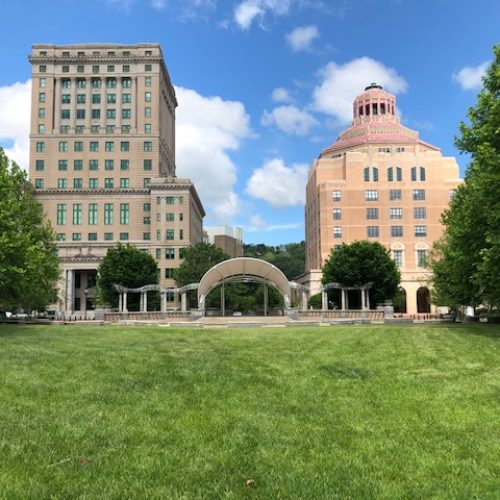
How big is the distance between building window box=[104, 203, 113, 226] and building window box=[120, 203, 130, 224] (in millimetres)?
1891

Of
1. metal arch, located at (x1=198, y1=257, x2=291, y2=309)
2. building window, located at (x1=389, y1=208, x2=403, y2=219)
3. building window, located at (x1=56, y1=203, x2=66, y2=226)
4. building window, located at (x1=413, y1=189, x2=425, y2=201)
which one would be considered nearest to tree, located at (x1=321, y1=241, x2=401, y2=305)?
metal arch, located at (x1=198, y1=257, x2=291, y2=309)

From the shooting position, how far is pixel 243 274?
60.5 m

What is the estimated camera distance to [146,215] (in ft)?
323

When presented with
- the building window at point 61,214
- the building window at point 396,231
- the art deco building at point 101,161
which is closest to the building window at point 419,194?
the building window at point 396,231

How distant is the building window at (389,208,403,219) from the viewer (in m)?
89.4

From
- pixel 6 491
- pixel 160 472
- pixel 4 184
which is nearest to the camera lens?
pixel 6 491

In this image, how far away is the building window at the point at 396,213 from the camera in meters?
89.4

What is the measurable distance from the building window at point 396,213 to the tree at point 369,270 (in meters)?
28.9

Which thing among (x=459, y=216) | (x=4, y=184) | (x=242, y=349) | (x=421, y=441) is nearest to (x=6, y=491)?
(x=421, y=441)

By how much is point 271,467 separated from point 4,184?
83.8ft

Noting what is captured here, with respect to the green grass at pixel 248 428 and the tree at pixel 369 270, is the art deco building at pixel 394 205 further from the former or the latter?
the green grass at pixel 248 428

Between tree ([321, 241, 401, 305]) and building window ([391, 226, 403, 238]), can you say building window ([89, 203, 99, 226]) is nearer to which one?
tree ([321, 241, 401, 305])

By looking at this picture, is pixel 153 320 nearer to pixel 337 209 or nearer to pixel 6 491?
pixel 6 491

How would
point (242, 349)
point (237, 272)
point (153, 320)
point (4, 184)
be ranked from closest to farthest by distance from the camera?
point (242, 349) → point (4, 184) → point (153, 320) → point (237, 272)
